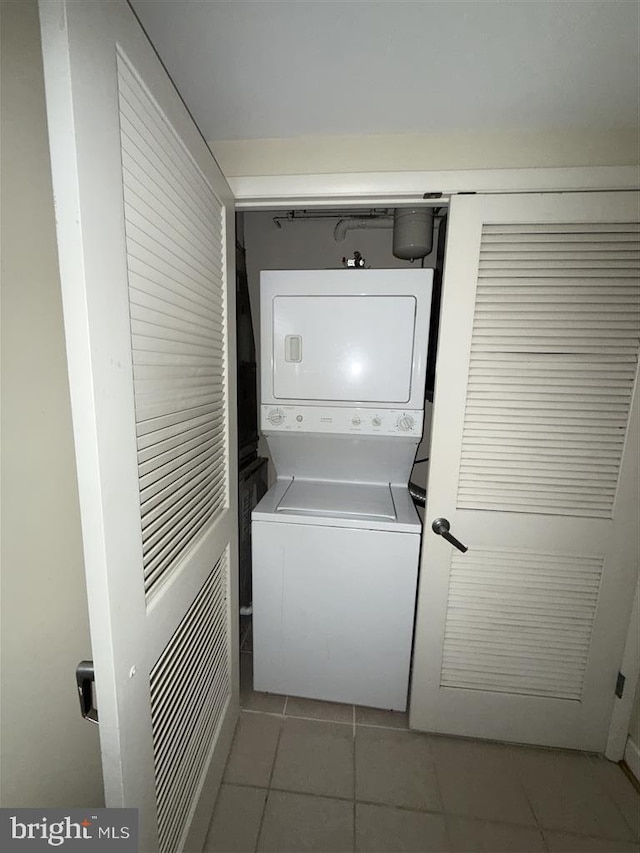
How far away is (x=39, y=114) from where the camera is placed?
73 cm

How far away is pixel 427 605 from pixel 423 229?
1.92 metres

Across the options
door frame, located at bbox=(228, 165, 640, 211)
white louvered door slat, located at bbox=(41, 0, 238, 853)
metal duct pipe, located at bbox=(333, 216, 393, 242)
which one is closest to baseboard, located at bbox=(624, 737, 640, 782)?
white louvered door slat, located at bbox=(41, 0, 238, 853)

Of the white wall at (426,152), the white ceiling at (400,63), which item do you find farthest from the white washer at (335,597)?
the white ceiling at (400,63)

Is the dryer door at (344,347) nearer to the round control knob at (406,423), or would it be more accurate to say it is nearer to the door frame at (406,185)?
the round control knob at (406,423)

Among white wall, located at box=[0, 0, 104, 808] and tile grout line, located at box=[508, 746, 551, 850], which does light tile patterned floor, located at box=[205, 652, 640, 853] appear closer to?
tile grout line, located at box=[508, 746, 551, 850]

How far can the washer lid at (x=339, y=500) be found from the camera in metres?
1.59

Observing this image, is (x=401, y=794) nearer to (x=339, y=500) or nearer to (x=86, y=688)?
(x=339, y=500)

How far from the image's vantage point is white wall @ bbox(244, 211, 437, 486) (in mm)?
2264

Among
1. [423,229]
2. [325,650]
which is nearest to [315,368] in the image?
[423,229]

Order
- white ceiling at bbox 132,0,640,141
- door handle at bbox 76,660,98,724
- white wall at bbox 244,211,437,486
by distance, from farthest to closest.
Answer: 1. white wall at bbox 244,211,437,486
2. white ceiling at bbox 132,0,640,141
3. door handle at bbox 76,660,98,724

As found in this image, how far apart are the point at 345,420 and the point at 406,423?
0.30 m

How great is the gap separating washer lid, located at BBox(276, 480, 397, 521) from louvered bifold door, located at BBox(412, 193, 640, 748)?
0.31m

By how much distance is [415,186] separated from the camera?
1262 millimetres

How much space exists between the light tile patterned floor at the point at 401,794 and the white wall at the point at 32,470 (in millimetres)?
805
